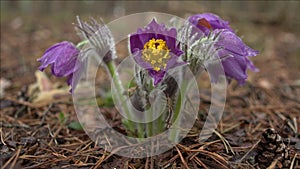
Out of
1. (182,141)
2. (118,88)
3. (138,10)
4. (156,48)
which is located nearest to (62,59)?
(118,88)

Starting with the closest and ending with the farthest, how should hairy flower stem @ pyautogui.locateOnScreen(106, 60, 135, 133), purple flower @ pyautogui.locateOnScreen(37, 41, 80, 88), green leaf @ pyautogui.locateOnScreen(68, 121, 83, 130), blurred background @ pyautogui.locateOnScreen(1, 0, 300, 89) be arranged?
purple flower @ pyautogui.locateOnScreen(37, 41, 80, 88) → hairy flower stem @ pyautogui.locateOnScreen(106, 60, 135, 133) → green leaf @ pyautogui.locateOnScreen(68, 121, 83, 130) → blurred background @ pyautogui.locateOnScreen(1, 0, 300, 89)

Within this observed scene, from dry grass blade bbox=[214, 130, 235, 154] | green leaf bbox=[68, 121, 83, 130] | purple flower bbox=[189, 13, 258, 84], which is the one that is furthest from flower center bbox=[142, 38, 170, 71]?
green leaf bbox=[68, 121, 83, 130]

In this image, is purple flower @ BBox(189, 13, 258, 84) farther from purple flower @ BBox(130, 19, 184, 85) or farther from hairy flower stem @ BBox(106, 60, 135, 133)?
hairy flower stem @ BBox(106, 60, 135, 133)

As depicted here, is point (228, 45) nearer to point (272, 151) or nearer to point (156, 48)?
point (156, 48)

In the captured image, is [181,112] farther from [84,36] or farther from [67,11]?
[67,11]

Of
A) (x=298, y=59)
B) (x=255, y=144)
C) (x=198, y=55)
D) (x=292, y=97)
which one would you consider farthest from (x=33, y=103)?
(x=298, y=59)

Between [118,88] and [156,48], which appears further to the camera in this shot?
[118,88]

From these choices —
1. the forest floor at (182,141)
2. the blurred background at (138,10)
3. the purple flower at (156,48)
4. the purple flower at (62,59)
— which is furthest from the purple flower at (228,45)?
the blurred background at (138,10)
